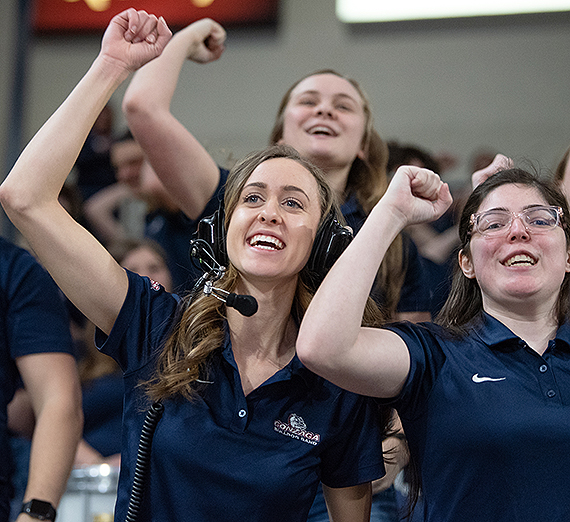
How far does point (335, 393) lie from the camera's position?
5.12 ft

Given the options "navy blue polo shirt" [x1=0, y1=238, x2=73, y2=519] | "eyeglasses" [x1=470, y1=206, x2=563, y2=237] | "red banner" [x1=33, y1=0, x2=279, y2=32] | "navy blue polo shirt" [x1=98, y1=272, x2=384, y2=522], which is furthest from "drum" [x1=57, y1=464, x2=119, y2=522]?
"red banner" [x1=33, y1=0, x2=279, y2=32]

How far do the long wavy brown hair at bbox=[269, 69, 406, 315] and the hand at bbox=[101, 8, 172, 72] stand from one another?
0.74 metres

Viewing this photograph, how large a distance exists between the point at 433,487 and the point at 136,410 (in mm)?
610

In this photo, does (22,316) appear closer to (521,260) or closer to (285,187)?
(285,187)

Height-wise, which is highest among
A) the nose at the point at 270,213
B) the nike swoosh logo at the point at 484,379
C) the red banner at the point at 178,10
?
the red banner at the point at 178,10

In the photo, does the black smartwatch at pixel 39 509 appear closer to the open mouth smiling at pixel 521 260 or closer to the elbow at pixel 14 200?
the elbow at pixel 14 200

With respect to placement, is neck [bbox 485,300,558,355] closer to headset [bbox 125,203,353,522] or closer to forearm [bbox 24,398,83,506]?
headset [bbox 125,203,353,522]

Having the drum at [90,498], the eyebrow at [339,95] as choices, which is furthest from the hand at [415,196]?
the drum at [90,498]

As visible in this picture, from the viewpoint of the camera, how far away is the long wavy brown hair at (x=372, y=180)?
84.0 inches

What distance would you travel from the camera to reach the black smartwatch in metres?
1.83

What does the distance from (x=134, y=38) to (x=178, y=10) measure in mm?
3426

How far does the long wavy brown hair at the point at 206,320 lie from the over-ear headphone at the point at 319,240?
0.11ft

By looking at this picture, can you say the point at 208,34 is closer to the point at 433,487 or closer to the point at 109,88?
the point at 109,88

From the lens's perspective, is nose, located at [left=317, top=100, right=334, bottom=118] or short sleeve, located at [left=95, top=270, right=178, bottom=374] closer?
short sleeve, located at [left=95, top=270, right=178, bottom=374]
